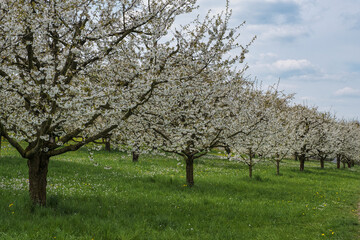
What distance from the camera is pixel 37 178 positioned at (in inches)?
395

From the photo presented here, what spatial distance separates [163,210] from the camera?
36.0 ft

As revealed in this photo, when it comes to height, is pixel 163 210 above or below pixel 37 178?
below

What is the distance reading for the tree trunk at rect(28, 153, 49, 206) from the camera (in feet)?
32.6

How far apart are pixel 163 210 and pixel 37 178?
4.79 metres

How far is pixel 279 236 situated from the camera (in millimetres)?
9375

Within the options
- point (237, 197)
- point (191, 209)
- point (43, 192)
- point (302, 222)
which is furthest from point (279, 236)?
point (43, 192)

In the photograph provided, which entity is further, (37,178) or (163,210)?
(163,210)

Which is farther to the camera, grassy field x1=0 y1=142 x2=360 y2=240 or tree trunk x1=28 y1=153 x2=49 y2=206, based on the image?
tree trunk x1=28 y1=153 x2=49 y2=206

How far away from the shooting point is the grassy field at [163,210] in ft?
27.6

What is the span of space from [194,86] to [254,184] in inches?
439

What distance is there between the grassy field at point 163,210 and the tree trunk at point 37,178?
0.40 m

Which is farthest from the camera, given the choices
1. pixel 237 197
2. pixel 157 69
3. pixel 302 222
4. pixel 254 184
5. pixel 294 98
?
pixel 294 98

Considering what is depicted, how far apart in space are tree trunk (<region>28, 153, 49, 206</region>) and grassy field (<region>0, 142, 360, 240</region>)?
40 cm

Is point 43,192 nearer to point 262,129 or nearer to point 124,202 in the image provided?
point 124,202
